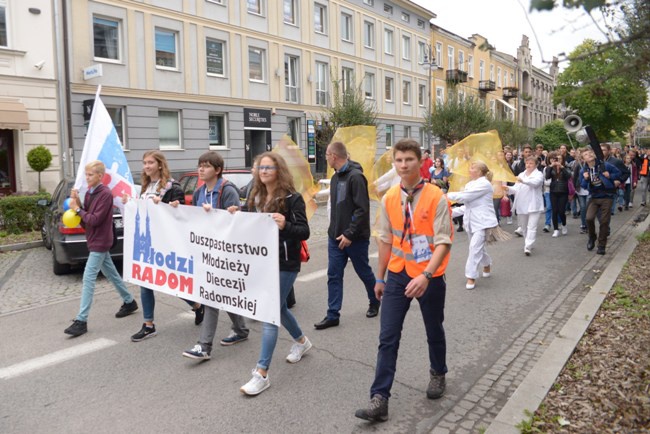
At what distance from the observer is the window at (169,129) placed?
2306cm


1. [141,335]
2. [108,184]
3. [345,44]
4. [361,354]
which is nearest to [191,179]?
[108,184]

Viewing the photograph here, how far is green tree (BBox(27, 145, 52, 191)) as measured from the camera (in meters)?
17.3

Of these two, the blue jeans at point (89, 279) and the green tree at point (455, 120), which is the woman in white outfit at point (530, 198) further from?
the green tree at point (455, 120)

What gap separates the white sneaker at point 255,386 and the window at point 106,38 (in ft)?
64.2

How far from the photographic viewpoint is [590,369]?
440 cm

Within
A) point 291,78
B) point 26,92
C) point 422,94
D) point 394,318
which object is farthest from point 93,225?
point 422,94

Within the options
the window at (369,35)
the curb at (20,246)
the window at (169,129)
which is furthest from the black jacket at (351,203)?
the window at (369,35)

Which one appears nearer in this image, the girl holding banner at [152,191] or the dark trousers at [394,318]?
the dark trousers at [394,318]

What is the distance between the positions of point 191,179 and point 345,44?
927 inches

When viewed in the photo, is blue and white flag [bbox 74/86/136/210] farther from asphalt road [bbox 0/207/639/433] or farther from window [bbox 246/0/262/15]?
window [bbox 246/0/262/15]

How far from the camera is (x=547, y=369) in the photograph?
4.36m

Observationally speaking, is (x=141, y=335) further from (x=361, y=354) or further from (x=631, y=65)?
A: (x=631, y=65)

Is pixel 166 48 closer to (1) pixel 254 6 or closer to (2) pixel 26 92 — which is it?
(1) pixel 254 6

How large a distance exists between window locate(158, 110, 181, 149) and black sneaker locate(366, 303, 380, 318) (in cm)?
1849
